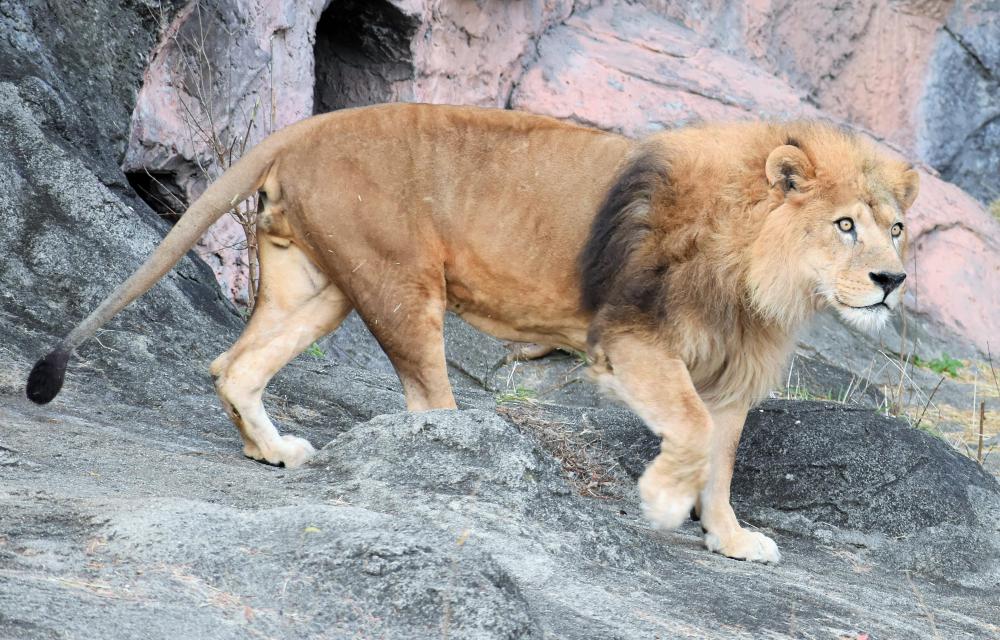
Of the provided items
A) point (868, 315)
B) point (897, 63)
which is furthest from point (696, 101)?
point (868, 315)

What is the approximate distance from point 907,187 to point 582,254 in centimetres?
104

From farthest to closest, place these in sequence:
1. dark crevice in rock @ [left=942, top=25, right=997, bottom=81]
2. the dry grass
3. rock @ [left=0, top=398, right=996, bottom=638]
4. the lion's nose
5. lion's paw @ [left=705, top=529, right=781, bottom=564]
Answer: dark crevice in rock @ [left=942, top=25, right=997, bottom=81], the dry grass, lion's paw @ [left=705, top=529, right=781, bottom=564], the lion's nose, rock @ [left=0, top=398, right=996, bottom=638]

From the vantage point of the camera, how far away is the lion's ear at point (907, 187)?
154 inches

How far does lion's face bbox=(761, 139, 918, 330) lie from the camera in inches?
143

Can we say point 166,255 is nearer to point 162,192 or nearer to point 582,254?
point 582,254

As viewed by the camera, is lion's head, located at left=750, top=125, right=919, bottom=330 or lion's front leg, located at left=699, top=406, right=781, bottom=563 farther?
lion's front leg, located at left=699, top=406, right=781, bottom=563

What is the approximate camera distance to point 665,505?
143 inches

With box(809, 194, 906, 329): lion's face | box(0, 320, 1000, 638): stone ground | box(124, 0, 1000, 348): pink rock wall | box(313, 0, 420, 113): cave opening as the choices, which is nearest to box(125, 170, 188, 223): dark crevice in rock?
box(124, 0, 1000, 348): pink rock wall

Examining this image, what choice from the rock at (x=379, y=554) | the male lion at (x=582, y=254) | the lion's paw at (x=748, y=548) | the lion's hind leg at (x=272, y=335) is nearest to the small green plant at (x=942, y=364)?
Result: the rock at (x=379, y=554)

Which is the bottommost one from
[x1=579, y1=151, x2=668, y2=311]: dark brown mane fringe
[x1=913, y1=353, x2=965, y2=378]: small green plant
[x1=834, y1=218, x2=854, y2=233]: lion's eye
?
[x1=913, y1=353, x2=965, y2=378]: small green plant

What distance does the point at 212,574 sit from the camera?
8.21ft

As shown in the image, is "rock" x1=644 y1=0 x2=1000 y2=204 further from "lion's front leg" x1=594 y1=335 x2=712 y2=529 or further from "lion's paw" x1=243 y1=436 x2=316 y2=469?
"lion's paw" x1=243 y1=436 x2=316 y2=469

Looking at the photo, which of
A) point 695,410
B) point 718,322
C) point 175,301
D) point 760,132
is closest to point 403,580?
point 695,410

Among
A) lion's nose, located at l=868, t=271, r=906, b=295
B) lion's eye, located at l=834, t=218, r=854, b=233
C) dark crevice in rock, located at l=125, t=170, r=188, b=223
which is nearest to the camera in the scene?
lion's nose, located at l=868, t=271, r=906, b=295
